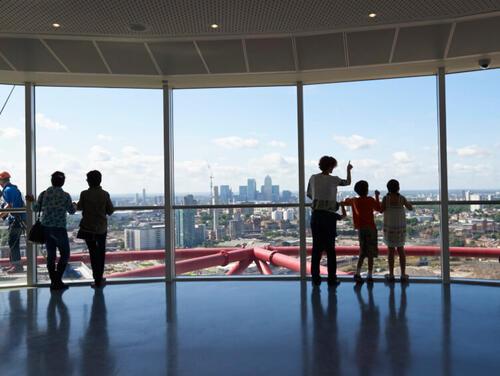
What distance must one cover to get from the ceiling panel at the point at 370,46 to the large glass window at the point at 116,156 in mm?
2850

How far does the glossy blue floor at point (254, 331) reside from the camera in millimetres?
3193

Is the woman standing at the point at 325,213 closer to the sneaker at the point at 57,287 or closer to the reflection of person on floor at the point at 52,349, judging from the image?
the reflection of person on floor at the point at 52,349

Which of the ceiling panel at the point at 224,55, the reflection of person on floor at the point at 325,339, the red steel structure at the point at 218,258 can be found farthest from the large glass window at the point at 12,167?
the reflection of person on floor at the point at 325,339

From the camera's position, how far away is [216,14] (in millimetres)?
4301

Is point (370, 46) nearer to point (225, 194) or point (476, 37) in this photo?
point (476, 37)

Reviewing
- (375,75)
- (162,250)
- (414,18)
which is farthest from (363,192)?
(162,250)

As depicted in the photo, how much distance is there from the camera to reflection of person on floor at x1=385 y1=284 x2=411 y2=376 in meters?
3.17

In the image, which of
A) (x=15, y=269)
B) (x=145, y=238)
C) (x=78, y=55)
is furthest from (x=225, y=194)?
(x=15, y=269)

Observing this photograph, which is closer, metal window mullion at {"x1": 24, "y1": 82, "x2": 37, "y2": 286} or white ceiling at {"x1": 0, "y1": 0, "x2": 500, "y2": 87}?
white ceiling at {"x1": 0, "y1": 0, "x2": 500, "y2": 87}

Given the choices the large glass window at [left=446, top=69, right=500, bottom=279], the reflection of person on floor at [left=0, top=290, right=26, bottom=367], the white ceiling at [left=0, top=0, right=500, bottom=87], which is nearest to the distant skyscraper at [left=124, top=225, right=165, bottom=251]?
the reflection of person on floor at [left=0, top=290, right=26, bottom=367]

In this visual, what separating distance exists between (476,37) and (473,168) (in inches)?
72.9

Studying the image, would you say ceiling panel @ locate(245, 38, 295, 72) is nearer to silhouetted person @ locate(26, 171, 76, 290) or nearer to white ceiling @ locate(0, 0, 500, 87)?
white ceiling @ locate(0, 0, 500, 87)

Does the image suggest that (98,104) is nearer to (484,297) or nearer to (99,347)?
(99,347)

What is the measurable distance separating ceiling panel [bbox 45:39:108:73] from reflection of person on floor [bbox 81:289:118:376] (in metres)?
2.94
